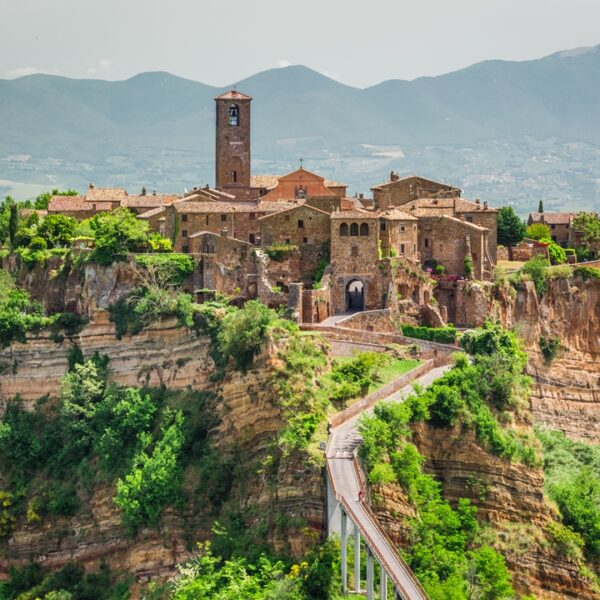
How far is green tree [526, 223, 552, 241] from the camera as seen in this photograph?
93188 millimetres

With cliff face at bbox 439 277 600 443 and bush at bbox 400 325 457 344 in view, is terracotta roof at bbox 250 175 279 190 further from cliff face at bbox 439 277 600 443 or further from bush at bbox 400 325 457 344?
bush at bbox 400 325 457 344

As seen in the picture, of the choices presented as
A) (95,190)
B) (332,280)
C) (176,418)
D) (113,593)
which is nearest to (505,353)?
(332,280)

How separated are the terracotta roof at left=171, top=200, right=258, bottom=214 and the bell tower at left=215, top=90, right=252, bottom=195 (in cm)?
962

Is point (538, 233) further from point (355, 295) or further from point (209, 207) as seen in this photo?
point (209, 207)

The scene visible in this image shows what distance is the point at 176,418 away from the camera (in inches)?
2645

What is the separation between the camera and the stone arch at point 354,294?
7462 centimetres

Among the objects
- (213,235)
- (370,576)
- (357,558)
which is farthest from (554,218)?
(370,576)

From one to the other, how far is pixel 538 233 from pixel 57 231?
35.6 meters

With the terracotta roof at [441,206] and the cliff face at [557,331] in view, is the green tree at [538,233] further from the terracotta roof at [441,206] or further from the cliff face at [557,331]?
the terracotta roof at [441,206]

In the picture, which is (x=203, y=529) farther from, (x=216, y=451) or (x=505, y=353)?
(x=505, y=353)

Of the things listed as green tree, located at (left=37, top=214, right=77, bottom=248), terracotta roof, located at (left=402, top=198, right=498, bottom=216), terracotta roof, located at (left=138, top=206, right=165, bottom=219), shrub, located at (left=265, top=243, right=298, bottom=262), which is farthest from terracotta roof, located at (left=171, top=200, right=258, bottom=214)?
terracotta roof, located at (left=402, top=198, right=498, bottom=216)

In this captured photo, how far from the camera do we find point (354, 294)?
251 feet

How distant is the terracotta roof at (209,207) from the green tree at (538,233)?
2442 cm

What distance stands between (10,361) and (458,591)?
124 ft
